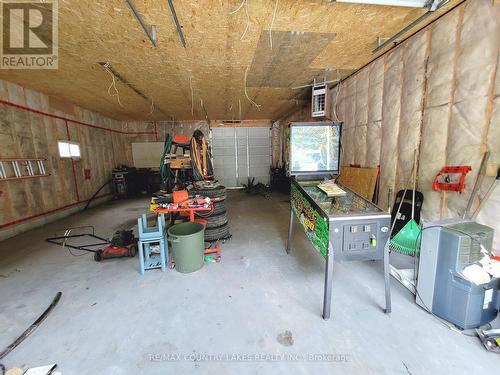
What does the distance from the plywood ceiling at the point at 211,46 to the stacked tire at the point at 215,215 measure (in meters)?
1.96

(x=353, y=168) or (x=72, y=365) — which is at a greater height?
(x=353, y=168)

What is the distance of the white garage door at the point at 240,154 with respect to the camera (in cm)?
851

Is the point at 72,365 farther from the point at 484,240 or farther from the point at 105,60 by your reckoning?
the point at 105,60

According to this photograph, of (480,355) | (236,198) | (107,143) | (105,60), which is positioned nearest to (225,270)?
(480,355)

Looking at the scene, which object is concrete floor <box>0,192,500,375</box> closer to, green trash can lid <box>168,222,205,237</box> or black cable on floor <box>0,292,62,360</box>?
black cable on floor <box>0,292,62,360</box>

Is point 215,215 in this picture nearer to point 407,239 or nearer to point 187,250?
point 187,250

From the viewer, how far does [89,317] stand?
6.00 ft

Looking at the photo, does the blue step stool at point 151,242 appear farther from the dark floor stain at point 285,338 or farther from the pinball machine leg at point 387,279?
the pinball machine leg at point 387,279

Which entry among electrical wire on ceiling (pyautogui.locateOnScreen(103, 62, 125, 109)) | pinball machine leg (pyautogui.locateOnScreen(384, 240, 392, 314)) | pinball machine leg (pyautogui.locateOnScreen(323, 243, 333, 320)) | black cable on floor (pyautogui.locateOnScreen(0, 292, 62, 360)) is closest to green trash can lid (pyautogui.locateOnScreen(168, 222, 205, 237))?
black cable on floor (pyautogui.locateOnScreen(0, 292, 62, 360))

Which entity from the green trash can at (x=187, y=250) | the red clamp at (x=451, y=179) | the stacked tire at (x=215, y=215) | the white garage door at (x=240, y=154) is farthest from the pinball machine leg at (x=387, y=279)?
the white garage door at (x=240, y=154)

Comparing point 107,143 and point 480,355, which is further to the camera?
point 107,143

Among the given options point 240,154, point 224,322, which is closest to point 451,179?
point 224,322

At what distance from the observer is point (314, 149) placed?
8.15 ft

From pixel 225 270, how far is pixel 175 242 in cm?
71
